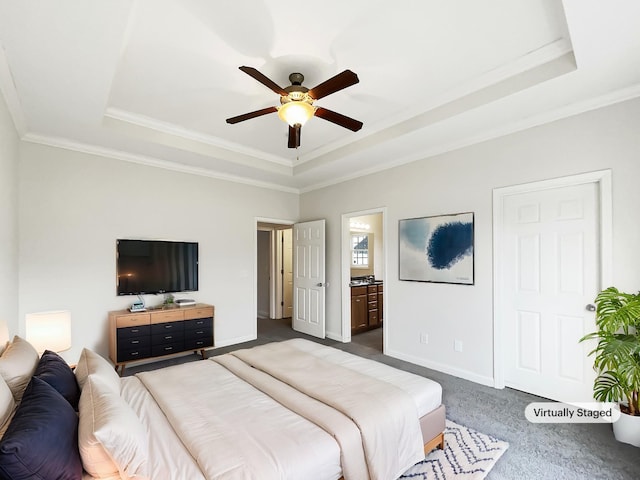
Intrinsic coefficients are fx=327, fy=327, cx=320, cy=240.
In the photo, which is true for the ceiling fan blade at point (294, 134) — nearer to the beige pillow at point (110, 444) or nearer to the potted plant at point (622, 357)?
the beige pillow at point (110, 444)

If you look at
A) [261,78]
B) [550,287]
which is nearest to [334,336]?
[550,287]

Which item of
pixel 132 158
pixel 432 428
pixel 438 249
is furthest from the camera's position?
pixel 132 158

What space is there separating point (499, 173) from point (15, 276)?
16.0ft

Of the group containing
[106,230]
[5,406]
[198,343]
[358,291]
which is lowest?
[198,343]

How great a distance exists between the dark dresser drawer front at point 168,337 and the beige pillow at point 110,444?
2.73 meters

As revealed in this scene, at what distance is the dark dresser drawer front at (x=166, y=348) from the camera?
12.8ft

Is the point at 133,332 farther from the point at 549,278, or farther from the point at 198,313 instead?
the point at 549,278

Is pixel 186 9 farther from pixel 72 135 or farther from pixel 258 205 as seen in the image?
pixel 258 205

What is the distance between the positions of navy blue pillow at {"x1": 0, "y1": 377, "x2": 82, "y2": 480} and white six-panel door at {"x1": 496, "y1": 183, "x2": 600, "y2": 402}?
3.48 m

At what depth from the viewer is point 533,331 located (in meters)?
3.12

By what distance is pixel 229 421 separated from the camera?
5.61ft

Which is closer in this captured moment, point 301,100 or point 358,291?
point 301,100

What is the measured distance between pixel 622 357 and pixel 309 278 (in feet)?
13.2

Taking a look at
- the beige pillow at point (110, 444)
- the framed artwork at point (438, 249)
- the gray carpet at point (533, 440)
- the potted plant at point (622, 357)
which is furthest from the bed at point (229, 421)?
the framed artwork at point (438, 249)
